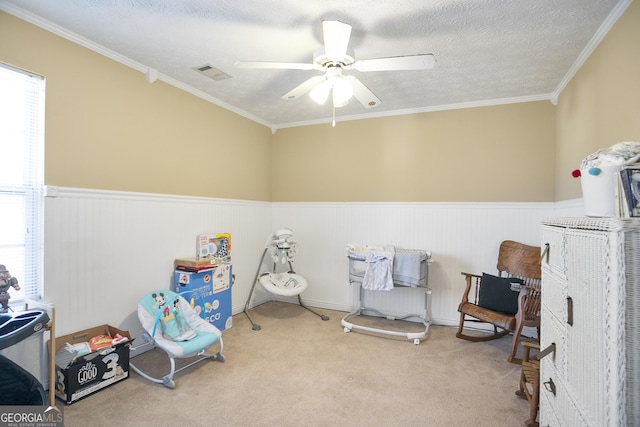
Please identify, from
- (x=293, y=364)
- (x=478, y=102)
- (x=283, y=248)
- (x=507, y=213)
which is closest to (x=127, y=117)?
(x=283, y=248)

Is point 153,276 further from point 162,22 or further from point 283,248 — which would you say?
point 162,22

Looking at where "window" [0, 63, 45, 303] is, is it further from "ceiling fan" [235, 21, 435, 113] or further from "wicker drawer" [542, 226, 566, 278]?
"wicker drawer" [542, 226, 566, 278]

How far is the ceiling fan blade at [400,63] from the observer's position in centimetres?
191

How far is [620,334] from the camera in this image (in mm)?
872

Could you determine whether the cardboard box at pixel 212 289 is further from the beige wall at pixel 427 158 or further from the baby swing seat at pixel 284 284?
the beige wall at pixel 427 158

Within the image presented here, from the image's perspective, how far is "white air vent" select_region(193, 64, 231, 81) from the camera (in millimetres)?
2803

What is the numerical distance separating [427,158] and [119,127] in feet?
10.6

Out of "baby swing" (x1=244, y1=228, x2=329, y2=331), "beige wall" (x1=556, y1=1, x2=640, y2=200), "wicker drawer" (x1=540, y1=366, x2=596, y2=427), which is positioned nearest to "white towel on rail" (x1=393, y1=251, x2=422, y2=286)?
"baby swing" (x1=244, y1=228, x2=329, y2=331)

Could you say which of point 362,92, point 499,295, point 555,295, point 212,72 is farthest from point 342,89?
point 499,295

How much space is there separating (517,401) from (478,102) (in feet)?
9.65

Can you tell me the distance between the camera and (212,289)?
10.8ft

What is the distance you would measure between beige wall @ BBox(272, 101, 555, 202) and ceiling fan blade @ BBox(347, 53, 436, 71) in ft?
6.22

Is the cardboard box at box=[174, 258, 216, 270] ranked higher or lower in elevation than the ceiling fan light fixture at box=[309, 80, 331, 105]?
lower

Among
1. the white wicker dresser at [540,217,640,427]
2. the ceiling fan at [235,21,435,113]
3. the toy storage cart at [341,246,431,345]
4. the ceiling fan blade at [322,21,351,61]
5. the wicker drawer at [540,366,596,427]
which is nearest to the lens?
the white wicker dresser at [540,217,640,427]
